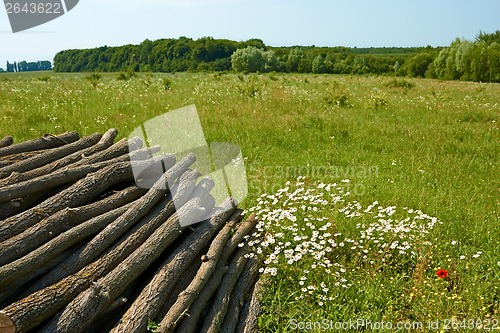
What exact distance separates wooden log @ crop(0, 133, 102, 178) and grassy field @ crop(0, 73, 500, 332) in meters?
2.52

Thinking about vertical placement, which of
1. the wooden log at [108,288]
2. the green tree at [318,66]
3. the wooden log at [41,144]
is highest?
the wooden log at [41,144]

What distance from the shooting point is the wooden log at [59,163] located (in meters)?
4.58

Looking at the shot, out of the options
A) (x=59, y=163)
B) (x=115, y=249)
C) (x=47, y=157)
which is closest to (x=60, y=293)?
(x=115, y=249)

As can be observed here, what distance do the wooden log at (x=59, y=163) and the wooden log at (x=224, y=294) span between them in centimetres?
239

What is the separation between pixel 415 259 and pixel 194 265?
2.69 metres

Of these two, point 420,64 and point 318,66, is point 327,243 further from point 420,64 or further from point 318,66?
point 318,66

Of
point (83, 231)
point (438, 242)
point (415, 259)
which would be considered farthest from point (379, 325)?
point (83, 231)

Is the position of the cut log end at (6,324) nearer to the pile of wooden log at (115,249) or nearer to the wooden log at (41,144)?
the pile of wooden log at (115,249)

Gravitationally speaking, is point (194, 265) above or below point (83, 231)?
below

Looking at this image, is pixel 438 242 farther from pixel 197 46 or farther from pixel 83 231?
pixel 197 46

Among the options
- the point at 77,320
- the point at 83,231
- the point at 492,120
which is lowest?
the point at 492,120

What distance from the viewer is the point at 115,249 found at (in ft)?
A: 13.1

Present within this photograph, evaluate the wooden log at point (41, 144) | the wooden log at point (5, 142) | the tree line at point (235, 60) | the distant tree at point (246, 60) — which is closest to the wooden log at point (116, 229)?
the wooden log at point (41, 144)

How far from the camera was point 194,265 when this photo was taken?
4.42m
